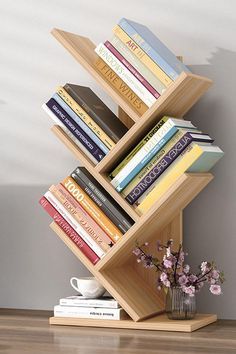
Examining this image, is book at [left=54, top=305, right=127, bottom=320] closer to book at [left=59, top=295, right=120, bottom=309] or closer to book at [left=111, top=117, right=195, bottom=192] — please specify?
book at [left=59, top=295, right=120, bottom=309]

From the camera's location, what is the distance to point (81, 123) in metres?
2.43

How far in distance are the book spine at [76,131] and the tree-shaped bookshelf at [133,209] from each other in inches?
1.0

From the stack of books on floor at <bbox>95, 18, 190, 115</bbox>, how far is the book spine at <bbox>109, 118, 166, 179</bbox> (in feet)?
0.19

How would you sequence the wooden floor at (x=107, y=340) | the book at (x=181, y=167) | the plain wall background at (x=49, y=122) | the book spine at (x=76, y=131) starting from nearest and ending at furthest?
1. the wooden floor at (x=107, y=340)
2. the book at (x=181, y=167)
3. the book spine at (x=76, y=131)
4. the plain wall background at (x=49, y=122)

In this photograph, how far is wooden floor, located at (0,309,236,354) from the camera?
2.09m

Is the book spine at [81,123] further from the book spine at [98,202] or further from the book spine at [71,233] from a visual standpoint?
the book spine at [71,233]

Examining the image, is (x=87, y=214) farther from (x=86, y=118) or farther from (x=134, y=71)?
(x=134, y=71)

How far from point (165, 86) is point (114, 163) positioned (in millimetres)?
267

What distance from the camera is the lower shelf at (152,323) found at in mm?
2354

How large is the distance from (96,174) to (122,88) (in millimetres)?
244

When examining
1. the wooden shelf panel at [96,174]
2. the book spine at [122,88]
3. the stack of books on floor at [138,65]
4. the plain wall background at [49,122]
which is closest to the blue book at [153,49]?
the stack of books on floor at [138,65]

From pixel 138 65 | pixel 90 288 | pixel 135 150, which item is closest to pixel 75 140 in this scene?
pixel 135 150

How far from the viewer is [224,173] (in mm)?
2588

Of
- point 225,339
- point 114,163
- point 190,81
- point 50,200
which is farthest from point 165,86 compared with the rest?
point 225,339
